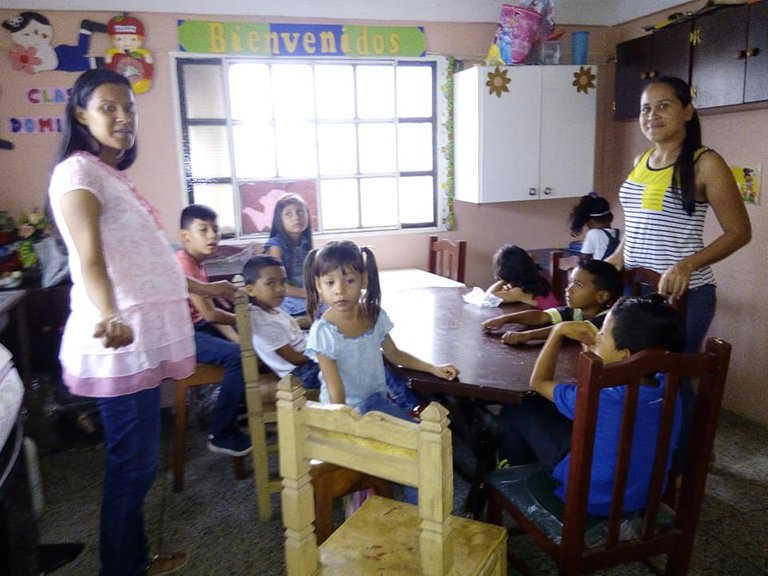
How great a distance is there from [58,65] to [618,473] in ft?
10.5

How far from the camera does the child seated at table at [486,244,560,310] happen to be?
2.60m

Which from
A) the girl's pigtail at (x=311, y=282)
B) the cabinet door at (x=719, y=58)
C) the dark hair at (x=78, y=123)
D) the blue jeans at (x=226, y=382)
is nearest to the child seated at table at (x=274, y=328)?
the blue jeans at (x=226, y=382)

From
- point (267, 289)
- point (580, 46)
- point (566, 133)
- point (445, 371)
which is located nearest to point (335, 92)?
point (566, 133)

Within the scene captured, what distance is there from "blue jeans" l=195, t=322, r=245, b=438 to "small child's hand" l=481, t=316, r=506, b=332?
95 centimetres

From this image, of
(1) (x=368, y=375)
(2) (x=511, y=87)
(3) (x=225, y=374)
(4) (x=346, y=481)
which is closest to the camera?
(4) (x=346, y=481)

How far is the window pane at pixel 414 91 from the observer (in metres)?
3.74

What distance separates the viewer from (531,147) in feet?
12.0

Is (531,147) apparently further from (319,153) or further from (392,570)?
(392,570)

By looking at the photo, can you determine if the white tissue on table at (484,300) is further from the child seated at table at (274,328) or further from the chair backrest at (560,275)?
the child seated at table at (274,328)

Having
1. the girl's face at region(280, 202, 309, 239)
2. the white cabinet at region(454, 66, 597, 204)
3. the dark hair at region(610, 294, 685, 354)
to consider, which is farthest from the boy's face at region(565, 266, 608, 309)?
the white cabinet at region(454, 66, 597, 204)

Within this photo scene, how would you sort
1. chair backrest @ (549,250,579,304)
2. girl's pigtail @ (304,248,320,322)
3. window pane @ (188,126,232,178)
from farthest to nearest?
window pane @ (188,126,232,178) < chair backrest @ (549,250,579,304) < girl's pigtail @ (304,248,320,322)

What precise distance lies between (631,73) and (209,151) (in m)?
2.39

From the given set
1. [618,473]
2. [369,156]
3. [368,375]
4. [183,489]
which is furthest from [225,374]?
[369,156]

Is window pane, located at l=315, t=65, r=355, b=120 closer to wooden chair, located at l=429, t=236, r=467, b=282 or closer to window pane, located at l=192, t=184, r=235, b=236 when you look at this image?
window pane, located at l=192, t=184, r=235, b=236
